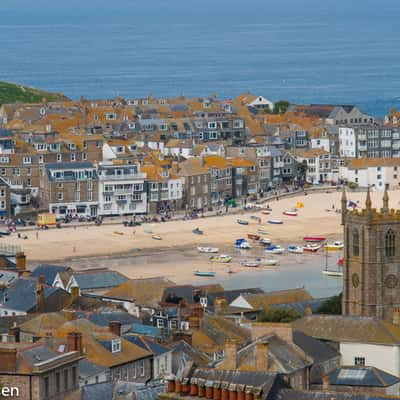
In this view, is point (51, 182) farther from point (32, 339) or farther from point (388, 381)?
point (388, 381)

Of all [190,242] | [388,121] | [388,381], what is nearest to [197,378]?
[388,381]

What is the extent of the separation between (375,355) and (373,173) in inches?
2856

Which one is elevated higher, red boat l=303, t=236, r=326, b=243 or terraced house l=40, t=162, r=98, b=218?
terraced house l=40, t=162, r=98, b=218

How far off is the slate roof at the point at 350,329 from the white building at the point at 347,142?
7763 cm

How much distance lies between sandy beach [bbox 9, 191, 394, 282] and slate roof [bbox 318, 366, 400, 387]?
37972 mm

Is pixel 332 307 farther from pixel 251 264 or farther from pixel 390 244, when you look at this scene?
pixel 251 264

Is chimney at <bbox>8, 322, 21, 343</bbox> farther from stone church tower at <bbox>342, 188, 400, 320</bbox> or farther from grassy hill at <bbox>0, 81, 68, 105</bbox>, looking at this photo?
grassy hill at <bbox>0, 81, 68, 105</bbox>

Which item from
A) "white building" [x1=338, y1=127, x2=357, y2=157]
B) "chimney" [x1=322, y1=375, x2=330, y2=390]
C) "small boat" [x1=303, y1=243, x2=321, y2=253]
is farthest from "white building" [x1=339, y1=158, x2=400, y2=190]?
"chimney" [x1=322, y1=375, x2=330, y2=390]

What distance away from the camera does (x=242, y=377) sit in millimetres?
32781

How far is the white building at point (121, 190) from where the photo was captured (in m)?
103

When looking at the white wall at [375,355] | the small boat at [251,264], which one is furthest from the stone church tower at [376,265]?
the small boat at [251,264]

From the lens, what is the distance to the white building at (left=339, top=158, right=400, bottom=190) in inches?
4577

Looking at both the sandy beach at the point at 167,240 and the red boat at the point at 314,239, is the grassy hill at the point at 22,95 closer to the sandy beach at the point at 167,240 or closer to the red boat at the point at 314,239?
the sandy beach at the point at 167,240

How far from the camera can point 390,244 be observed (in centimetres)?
5416
